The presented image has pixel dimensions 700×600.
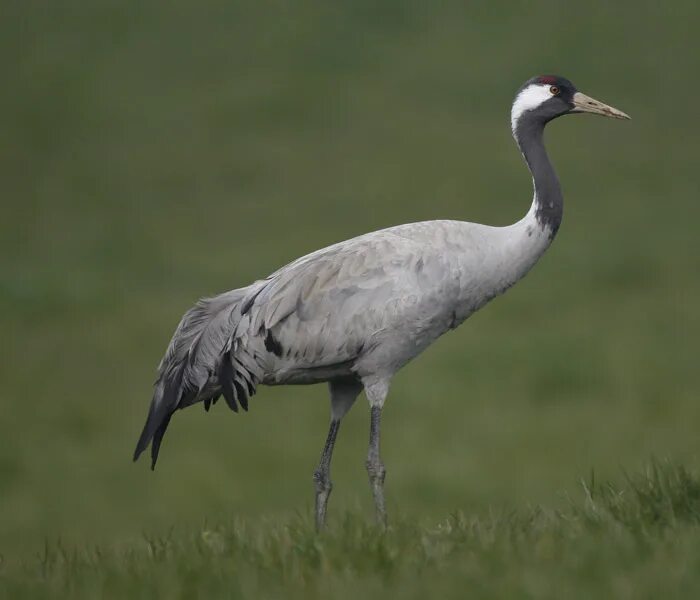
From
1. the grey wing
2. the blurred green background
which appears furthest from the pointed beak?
the blurred green background

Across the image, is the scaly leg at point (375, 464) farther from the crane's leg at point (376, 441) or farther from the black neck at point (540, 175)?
the black neck at point (540, 175)

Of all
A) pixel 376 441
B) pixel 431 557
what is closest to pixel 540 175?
pixel 376 441

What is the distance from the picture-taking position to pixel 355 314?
7656 mm

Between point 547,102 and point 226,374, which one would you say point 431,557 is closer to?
point 226,374

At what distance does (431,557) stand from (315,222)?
1612cm

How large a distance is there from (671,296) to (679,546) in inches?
582

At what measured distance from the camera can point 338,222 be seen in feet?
71.9

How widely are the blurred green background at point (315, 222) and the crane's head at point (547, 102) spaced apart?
6027 millimetres

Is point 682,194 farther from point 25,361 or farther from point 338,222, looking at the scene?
point 25,361

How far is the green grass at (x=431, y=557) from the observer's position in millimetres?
5598

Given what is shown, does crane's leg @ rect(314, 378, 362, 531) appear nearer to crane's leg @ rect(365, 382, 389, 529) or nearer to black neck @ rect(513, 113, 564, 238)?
crane's leg @ rect(365, 382, 389, 529)

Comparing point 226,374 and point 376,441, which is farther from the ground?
point 226,374

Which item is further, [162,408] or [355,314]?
[162,408]

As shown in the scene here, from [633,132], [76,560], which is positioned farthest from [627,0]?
[76,560]
